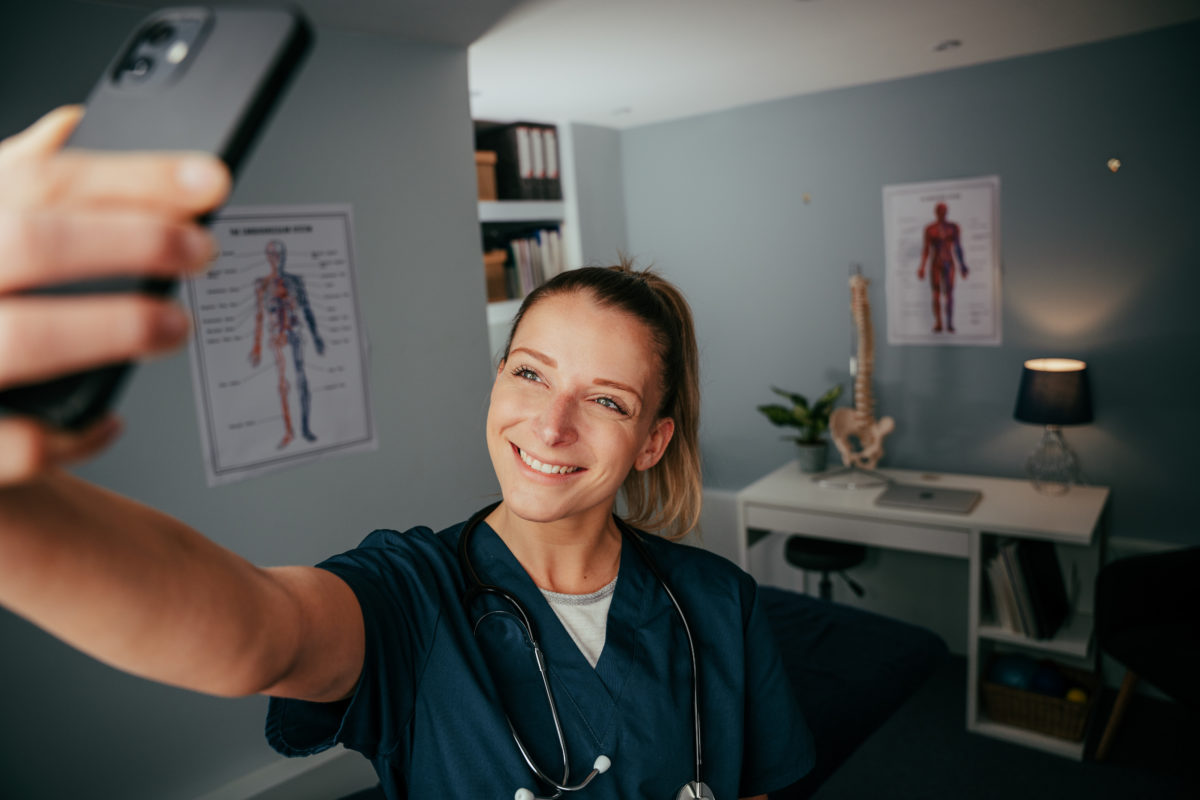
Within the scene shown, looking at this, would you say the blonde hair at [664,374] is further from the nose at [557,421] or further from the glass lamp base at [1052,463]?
the glass lamp base at [1052,463]

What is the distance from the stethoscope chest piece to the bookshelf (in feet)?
7.28

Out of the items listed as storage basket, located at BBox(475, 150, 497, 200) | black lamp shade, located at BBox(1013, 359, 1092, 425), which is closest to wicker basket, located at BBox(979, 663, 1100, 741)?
black lamp shade, located at BBox(1013, 359, 1092, 425)

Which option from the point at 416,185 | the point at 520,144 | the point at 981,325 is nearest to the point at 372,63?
the point at 416,185

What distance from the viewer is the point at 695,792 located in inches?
41.7

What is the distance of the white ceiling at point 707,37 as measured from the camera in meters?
2.03

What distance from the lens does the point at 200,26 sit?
1.30 feet

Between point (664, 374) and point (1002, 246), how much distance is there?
7.82ft

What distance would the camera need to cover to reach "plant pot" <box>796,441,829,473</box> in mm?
3295

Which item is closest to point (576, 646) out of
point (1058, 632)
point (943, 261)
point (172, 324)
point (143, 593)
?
point (143, 593)

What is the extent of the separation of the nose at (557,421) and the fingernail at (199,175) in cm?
72

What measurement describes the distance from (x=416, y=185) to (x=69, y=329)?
2037mm

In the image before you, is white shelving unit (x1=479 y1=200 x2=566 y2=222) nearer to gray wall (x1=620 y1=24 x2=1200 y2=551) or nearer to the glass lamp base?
gray wall (x1=620 y1=24 x2=1200 y2=551)

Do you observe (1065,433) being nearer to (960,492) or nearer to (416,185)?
(960,492)

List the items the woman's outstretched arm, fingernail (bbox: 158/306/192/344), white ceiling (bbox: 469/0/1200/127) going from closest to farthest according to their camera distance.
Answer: fingernail (bbox: 158/306/192/344) < the woman's outstretched arm < white ceiling (bbox: 469/0/1200/127)
